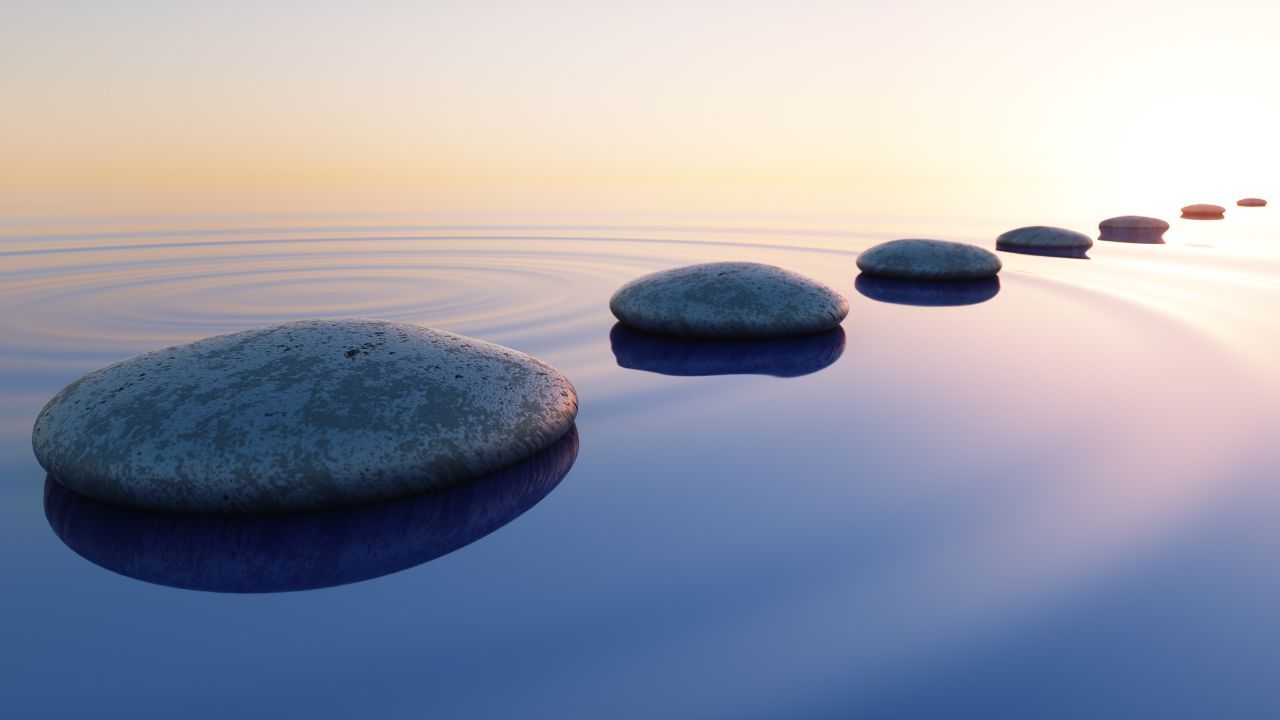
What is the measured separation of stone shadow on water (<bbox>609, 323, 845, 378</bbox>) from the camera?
197 inches

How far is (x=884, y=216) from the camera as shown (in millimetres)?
20797

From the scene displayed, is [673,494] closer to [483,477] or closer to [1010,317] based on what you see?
[483,477]

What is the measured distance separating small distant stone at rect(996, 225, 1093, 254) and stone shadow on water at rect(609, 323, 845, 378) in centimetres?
826

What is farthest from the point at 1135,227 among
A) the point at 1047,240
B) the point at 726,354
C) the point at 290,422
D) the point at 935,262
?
the point at 290,422

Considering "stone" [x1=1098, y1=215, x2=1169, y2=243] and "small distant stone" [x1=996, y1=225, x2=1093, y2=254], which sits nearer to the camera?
"small distant stone" [x1=996, y1=225, x2=1093, y2=254]

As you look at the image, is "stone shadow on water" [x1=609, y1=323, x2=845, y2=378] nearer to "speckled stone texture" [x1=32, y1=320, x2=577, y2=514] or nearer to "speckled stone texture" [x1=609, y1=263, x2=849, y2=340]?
"speckled stone texture" [x1=609, y1=263, x2=849, y2=340]

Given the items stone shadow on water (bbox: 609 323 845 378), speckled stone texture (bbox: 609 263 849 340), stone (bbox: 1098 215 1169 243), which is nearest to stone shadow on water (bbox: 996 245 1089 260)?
stone (bbox: 1098 215 1169 243)

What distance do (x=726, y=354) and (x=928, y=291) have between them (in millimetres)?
4104

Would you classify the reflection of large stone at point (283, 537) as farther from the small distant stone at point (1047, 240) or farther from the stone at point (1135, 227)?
the stone at point (1135, 227)

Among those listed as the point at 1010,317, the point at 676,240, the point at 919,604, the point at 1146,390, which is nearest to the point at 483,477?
the point at 919,604

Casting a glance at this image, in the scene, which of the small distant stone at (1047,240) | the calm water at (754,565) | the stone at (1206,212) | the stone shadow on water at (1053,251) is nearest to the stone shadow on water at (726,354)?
the calm water at (754,565)

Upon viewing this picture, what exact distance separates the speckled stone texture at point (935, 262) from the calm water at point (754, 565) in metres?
3.76

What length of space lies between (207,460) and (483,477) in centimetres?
105

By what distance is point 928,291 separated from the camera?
8438 mm
